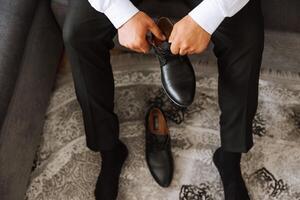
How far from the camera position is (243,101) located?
1.11m

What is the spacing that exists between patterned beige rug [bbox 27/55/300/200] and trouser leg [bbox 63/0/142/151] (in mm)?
206

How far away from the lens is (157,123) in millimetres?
1382

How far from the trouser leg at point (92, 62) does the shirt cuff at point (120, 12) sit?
5 cm

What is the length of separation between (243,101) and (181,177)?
0.36 metres

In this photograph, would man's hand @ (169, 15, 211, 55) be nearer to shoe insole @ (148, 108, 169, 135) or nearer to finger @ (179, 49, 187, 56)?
finger @ (179, 49, 187, 56)

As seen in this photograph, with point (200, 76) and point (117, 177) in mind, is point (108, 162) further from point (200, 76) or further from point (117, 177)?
point (200, 76)

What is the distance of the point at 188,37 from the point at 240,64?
0.49 ft

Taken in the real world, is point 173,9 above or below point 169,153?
above

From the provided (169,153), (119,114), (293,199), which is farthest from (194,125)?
(293,199)

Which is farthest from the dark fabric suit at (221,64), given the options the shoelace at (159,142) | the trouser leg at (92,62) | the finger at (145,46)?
the shoelace at (159,142)

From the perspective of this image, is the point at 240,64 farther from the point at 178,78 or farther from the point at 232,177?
the point at 232,177

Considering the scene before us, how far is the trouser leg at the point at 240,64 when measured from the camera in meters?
1.06

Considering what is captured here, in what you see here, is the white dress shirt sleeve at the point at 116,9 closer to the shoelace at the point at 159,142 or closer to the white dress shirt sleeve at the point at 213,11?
the white dress shirt sleeve at the point at 213,11

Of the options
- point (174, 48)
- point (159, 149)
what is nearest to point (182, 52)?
point (174, 48)
